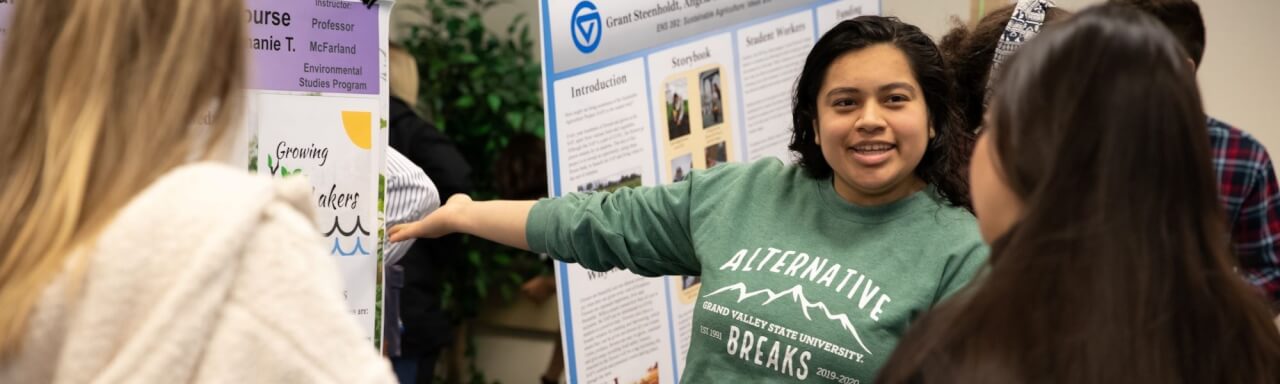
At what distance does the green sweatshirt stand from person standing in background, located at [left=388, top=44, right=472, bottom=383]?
5.27 ft

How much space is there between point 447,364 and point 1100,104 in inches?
193

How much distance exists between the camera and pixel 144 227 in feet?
3.44

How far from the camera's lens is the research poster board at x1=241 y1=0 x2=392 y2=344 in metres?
2.29

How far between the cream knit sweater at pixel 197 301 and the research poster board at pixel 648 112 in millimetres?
1716

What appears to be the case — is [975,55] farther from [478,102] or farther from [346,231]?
[478,102]

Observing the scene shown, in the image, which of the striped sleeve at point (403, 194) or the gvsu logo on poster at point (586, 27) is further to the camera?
the gvsu logo on poster at point (586, 27)

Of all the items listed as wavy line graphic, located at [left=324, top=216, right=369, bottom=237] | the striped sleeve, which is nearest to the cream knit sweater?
wavy line graphic, located at [left=324, top=216, right=369, bottom=237]

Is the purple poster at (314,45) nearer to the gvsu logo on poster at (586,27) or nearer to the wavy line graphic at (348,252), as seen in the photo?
the wavy line graphic at (348,252)

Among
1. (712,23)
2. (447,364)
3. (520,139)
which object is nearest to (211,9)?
(712,23)

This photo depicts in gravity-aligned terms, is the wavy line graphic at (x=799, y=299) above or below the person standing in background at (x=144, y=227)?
below

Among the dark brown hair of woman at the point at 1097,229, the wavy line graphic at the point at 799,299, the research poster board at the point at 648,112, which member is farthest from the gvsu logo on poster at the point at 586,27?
the dark brown hair of woman at the point at 1097,229

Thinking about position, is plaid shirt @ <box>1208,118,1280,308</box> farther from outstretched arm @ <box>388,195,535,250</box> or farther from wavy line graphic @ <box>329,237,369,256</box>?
wavy line graphic @ <box>329,237,369,256</box>

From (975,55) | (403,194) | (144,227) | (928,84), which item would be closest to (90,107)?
(144,227)

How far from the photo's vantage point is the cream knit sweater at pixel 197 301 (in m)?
1.04
